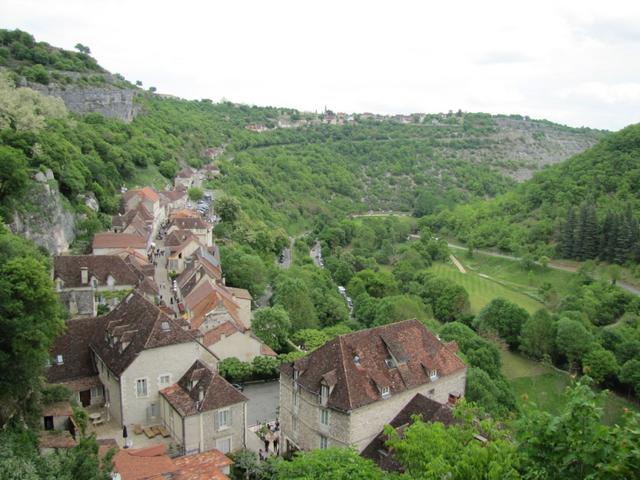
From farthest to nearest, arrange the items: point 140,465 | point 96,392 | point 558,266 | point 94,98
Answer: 1. point 94,98
2. point 558,266
3. point 96,392
4. point 140,465

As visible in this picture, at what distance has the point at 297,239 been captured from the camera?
4087 inches

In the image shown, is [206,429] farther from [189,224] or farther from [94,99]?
[94,99]

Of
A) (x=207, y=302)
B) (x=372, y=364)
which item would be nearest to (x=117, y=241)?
(x=207, y=302)

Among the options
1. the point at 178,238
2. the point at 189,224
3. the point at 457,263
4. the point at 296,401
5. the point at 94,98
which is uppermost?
the point at 94,98

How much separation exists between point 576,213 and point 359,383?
77225 mm

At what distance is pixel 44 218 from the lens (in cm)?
4922

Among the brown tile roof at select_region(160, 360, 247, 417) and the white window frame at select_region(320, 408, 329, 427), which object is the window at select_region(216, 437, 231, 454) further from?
the white window frame at select_region(320, 408, 329, 427)

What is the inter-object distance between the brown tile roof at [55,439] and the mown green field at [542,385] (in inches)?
1484

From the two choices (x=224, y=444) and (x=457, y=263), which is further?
(x=457, y=263)

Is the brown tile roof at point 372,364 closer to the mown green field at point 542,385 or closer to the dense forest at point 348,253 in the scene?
the dense forest at point 348,253

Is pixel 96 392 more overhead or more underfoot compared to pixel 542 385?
more overhead

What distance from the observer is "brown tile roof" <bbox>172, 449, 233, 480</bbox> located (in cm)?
2231

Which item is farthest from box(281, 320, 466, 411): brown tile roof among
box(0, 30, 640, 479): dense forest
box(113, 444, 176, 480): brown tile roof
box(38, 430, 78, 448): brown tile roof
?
box(38, 430, 78, 448): brown tile roof

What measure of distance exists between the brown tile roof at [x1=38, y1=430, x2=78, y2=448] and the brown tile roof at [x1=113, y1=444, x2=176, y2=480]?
202 centimetres
